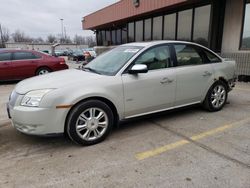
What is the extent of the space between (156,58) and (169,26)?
8580 mm

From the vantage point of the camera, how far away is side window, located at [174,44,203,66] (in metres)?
4.28

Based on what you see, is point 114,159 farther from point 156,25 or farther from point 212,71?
point 156,25

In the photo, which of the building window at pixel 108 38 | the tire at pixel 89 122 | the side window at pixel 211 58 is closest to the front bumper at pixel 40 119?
the tire at pixel 89 122

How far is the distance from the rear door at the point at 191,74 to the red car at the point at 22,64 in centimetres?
672

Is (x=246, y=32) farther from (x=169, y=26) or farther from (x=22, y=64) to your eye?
(x=22, y=64)

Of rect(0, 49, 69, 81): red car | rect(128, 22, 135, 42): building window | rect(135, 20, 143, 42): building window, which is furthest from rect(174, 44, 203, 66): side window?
rect(128, 22, 135, 42): building window

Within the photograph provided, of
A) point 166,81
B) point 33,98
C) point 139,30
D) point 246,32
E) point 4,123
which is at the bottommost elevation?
point 4,123

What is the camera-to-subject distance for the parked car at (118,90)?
310cm

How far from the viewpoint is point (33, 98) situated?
3100 mm

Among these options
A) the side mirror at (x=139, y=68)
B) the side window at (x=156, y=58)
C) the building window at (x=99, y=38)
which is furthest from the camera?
the building window at (x=99, y=38)

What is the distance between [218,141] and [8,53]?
28.9 ft

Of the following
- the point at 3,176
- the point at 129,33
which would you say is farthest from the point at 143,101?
the point at 129,33

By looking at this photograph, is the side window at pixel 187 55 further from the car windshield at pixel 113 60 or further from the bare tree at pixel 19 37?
the bare tree at pixel 19 37

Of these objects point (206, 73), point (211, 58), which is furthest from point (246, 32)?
point (206, 73)
